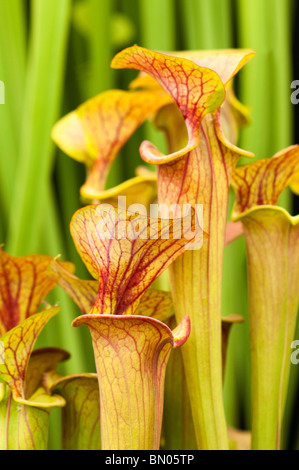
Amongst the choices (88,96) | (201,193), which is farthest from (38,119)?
(201,193)

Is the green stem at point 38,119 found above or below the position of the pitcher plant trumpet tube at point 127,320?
above

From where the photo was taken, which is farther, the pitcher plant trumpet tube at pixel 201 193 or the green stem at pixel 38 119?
the green stem at pixel 38 119

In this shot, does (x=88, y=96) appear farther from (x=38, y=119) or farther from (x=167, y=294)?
(x=167, y=294)

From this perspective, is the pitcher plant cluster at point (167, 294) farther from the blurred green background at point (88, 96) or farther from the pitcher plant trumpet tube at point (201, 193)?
the blurred green background at point (88, 96)

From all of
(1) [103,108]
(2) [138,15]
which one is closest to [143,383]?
(1) [103,108]

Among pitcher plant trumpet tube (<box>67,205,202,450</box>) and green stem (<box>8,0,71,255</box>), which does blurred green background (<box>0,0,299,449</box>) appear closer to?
green stem (<box>8,0,71,255</box>)

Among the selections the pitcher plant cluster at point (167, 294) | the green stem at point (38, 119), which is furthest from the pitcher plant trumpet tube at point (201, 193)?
the green stem at point (38, 119)
